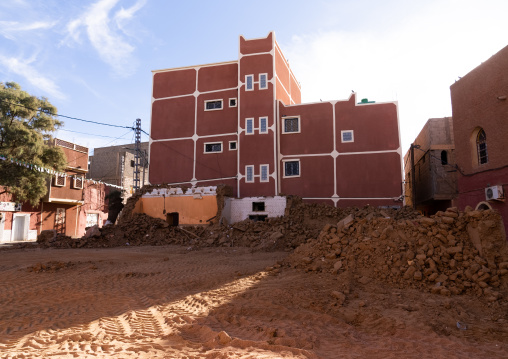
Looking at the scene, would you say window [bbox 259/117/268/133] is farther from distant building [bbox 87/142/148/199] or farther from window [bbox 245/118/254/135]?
distant building [bbox 87/142/148/199]

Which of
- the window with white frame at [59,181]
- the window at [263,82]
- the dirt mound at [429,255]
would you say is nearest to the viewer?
the dirt mound at [429,255]

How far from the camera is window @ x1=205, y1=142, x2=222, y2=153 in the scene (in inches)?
1072

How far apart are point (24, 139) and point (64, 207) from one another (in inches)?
491

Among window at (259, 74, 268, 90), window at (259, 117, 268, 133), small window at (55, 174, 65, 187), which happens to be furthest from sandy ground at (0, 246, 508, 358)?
small window at (55, 174, 65, 187)

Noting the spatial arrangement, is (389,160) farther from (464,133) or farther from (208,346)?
(208,346)

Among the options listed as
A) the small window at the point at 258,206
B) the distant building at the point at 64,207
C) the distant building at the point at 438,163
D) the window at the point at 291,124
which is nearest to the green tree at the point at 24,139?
the distant building at the point at 64,207

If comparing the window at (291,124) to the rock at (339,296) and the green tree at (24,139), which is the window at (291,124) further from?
the rock at (339,296)

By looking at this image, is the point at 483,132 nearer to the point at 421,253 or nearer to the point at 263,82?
the point at 421,253

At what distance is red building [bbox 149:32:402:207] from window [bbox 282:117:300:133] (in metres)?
0.07

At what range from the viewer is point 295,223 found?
20.8 meters

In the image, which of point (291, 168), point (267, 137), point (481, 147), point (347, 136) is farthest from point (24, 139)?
point (481, 147)

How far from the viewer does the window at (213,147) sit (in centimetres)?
2723

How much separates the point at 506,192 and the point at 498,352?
10.9 metres

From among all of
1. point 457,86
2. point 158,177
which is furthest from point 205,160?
point 457,86
